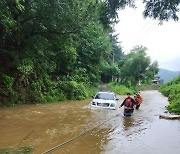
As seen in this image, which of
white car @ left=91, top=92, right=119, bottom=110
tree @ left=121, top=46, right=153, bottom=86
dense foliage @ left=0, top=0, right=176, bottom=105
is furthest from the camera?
tree @ left=121, top=46, right=153, bottom=86

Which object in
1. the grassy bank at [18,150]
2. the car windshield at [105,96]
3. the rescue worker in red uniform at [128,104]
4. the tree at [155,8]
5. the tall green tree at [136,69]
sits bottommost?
the grassy bank at [18,150]

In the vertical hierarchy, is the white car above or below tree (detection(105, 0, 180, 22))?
below

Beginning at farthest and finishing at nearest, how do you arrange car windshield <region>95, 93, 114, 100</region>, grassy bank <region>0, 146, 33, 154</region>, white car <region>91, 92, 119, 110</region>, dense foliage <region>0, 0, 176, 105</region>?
car windshield <region>95, 93, 114, 100</region>, white car <region>91, 92, 119, 110</region>, dense foliage <region>0, 0, 176, 105</region>, grassy bank <region>0, 146, 33, 154</region>

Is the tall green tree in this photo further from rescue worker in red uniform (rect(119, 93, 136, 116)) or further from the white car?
rescue worker in red uniform (rect(119, 93, 136, 116))

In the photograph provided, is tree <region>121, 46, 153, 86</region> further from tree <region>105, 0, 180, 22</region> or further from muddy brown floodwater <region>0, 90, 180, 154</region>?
tree <region>105, 0, 180, 22</region>

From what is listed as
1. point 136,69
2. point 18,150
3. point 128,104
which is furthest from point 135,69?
point 18,150

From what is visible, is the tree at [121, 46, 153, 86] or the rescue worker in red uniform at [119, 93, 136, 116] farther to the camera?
the tree at [121, 46, 153, 86]

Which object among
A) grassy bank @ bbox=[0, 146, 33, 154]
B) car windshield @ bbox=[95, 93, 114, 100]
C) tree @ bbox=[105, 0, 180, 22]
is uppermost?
tree @ bbox=[105, 0, 180, 22]

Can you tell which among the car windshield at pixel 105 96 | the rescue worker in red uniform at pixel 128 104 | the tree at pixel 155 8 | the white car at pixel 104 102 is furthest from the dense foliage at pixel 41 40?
the rescue worker in red uniform at pixel 128 104

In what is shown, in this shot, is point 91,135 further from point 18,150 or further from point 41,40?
point 41,40

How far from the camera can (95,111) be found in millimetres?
18812

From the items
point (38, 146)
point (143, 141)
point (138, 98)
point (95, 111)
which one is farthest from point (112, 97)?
point (38, 146)

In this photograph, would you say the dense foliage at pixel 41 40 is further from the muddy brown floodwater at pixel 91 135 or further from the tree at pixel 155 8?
the muddy brown floodwater at pixel 91 135

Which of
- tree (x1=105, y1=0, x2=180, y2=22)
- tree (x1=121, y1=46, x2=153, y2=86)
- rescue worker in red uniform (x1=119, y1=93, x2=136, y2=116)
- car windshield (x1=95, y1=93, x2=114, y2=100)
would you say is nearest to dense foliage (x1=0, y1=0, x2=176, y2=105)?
tree (x1=105, y1=0, x2=180, y2=22)
